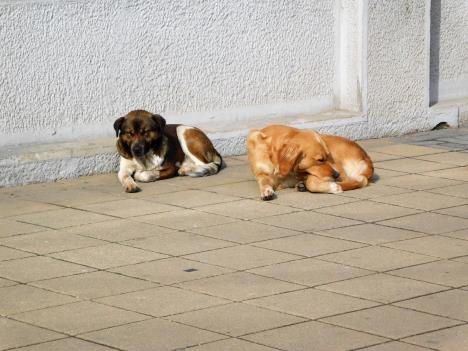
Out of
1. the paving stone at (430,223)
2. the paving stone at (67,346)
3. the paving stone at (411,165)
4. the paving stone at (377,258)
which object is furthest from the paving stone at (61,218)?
the paving stone at (411,165)

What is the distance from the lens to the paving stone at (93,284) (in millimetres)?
7113

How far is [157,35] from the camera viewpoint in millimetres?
11203

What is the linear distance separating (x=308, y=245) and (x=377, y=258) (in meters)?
0.58

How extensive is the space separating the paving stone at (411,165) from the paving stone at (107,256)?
3756 mm

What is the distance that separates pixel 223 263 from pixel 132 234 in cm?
110

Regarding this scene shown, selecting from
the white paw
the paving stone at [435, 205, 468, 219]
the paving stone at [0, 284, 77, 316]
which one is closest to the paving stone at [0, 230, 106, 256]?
the paving stone at [0, 284, 77, 316]

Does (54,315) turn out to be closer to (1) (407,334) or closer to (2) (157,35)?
(1) (407,334)

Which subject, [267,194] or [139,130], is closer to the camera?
[267,194]

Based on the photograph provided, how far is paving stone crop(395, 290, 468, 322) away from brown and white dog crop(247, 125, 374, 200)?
298 cm

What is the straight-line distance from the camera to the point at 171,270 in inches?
299

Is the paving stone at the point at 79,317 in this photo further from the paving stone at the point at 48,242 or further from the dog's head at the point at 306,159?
the dog's head at the point at 306,159

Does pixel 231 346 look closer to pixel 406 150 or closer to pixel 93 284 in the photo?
pixel 93 284

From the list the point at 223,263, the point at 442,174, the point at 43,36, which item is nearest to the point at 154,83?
the point at 43,36

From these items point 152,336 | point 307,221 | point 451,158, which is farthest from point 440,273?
point 451,158
